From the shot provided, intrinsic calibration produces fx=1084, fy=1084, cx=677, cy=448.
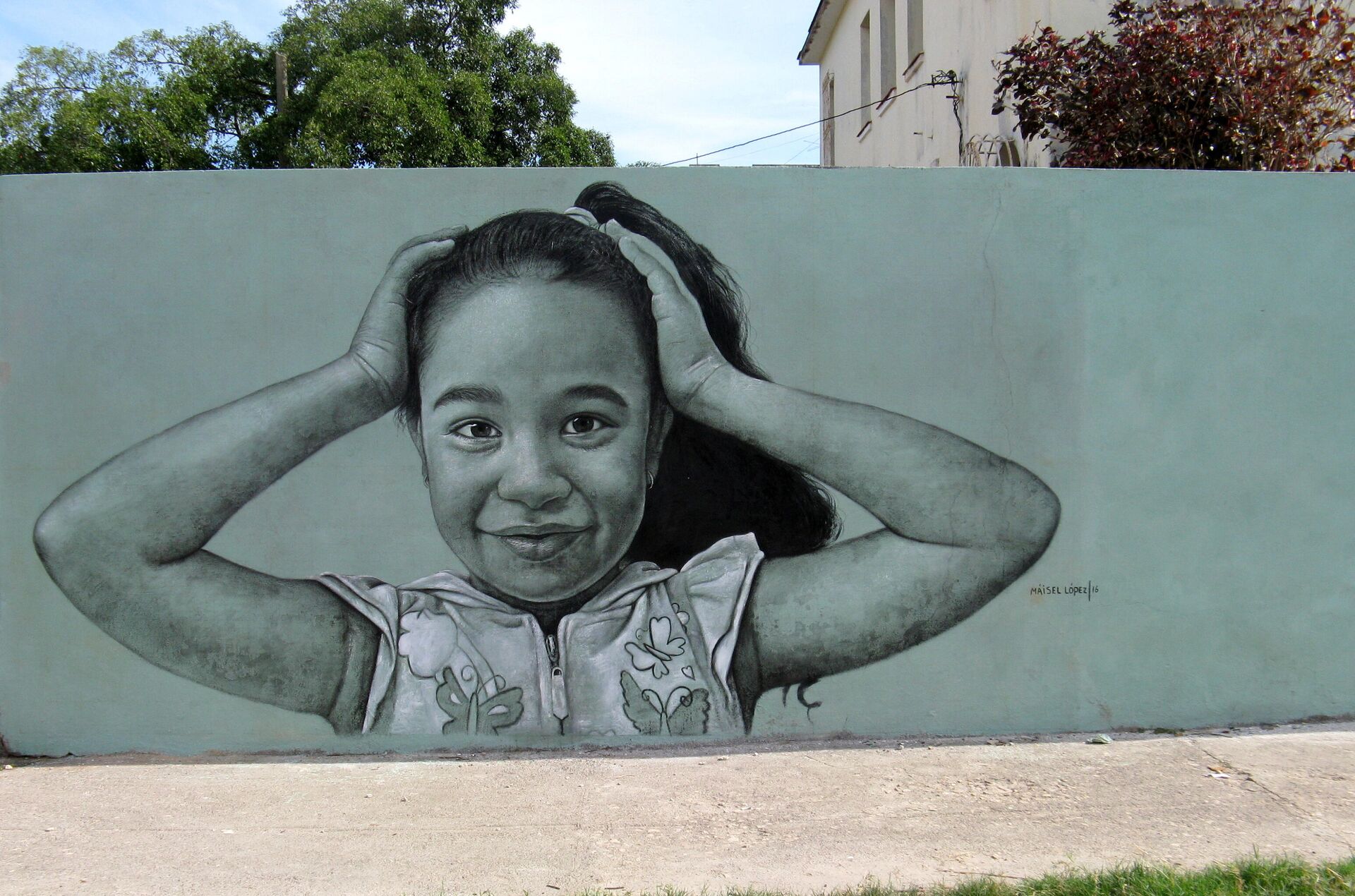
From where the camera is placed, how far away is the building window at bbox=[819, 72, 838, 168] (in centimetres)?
1855

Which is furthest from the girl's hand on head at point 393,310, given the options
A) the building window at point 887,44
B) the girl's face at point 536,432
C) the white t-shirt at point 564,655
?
the building window at point 887,44

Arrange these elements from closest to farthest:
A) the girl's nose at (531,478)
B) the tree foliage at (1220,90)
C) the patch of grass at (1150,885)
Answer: the patch of grass at (1150,885)
the girl's nose at (531,478)
the tree foliage at (1220,90)

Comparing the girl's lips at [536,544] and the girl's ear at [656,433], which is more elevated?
the girl's ear at [656,433]

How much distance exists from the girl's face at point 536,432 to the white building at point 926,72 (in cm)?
499

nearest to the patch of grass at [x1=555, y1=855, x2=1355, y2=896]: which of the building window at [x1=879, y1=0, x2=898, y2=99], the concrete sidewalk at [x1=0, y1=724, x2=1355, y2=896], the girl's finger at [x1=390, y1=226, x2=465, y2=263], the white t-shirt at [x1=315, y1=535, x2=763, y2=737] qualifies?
the concrete sidewalk at [x1=0, y1=724, x2=1355, y2=896]

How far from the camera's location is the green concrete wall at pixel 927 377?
198 inches

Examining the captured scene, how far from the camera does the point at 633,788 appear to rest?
4.63m

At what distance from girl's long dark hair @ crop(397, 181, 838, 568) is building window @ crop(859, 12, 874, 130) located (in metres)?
11.0

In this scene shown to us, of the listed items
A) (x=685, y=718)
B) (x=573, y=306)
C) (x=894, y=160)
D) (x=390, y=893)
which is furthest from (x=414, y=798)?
(x=894, y=160)

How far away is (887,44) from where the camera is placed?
559 inches

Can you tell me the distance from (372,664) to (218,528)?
94 centimetres

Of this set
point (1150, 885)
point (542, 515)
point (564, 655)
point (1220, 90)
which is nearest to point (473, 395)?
point (542, 515)

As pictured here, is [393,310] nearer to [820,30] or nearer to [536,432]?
[536,432]

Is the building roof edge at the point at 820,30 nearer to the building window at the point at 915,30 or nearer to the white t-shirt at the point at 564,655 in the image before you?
the building window at the point at 915,30
